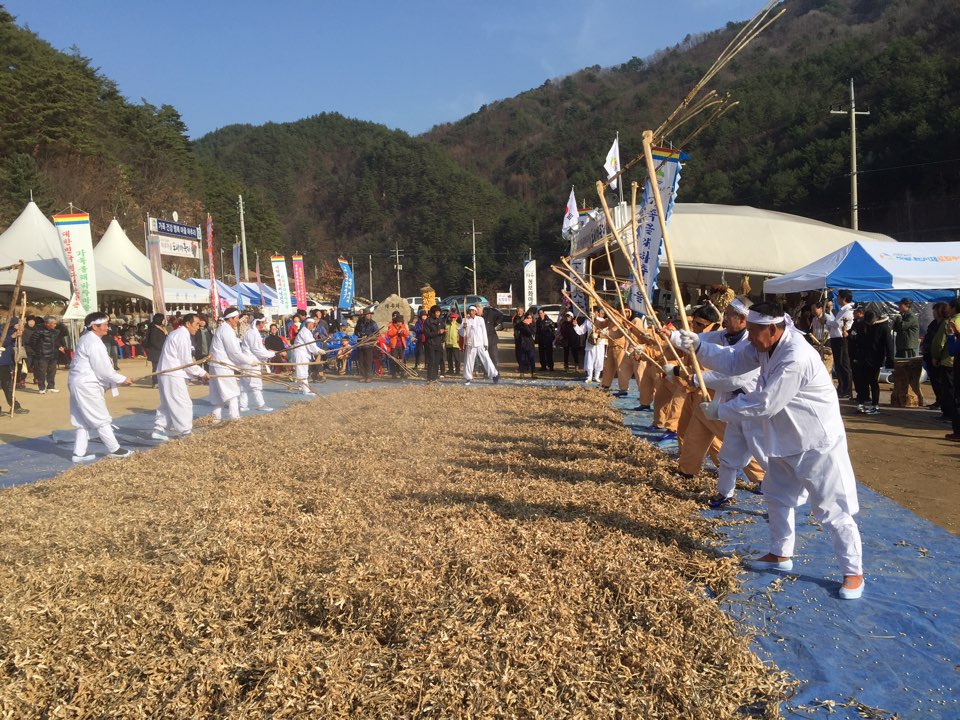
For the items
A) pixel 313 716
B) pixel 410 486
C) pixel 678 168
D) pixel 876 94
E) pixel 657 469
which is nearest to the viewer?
pixel 313 716

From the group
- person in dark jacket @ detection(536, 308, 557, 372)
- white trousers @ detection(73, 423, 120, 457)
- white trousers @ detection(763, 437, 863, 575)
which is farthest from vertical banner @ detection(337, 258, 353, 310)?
white trousers @ detection(763, 437, 863, 575)

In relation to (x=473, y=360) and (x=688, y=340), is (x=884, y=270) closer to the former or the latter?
(x=473, y=360)

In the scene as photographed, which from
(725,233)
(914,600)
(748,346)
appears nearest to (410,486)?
(748,346)

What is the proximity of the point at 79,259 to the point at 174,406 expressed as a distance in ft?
26.6

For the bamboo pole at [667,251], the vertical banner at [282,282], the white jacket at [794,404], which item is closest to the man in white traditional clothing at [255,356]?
the bamboo pole at [667,251]

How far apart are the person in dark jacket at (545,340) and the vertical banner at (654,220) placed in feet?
22.0

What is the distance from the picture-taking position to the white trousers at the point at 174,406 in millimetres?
8148

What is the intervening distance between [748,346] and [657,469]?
164cm

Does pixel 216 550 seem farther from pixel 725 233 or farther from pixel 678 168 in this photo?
pixel 725 233

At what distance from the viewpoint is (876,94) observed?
33.4 metres

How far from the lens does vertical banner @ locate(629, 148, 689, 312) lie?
25.3 ft

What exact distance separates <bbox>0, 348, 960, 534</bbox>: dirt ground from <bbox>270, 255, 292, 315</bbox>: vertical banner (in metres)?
10.7

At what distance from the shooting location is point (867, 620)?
10.6ft

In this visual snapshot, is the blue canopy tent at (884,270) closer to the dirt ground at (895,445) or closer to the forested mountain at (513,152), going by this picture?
the dirt ground at (895,445)
